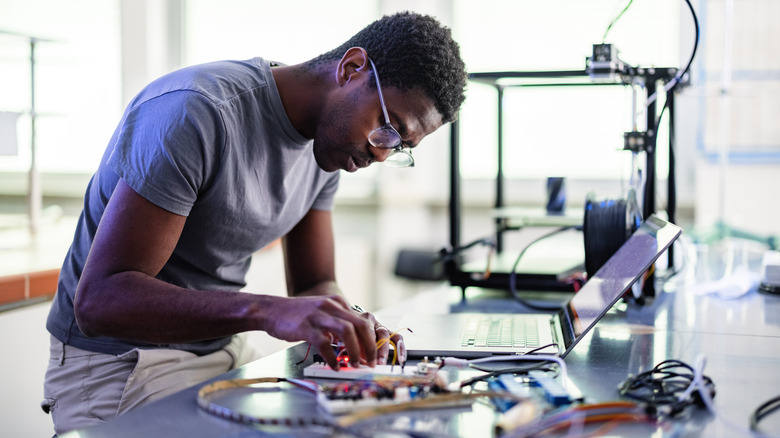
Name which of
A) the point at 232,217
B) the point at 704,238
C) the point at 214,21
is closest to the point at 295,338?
the point at 232,217

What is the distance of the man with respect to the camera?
988 millimetres

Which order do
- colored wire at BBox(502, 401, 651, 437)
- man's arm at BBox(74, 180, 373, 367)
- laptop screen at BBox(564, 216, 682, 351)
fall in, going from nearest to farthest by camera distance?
colored wire at BBox(502, 401, 651, 437)
man's arm at BBox(74, 180, 373, 367)
laptop screen at BBox(564, 216, 682, 351)

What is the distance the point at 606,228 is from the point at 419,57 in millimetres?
518

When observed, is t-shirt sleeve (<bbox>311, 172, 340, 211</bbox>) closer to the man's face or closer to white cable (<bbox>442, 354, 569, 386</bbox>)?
the man's face

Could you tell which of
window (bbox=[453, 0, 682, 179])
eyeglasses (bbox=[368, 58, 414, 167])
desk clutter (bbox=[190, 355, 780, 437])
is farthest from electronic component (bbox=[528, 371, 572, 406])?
window (bbox=[453, 0, 682, 179])

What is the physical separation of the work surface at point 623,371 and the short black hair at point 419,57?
1.40 ft

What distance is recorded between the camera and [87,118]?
13.5 feet

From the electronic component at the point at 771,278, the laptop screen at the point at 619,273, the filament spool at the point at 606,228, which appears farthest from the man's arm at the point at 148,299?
the electronic component at the point at 771,278

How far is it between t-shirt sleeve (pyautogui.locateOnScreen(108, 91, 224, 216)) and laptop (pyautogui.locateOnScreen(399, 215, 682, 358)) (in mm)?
399

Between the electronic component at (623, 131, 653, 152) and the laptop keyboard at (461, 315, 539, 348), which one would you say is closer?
the laptop keyboard at (461, 315, 539, 348)

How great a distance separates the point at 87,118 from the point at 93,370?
128 inches

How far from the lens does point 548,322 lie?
131 cm

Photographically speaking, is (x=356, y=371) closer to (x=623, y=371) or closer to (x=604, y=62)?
(x=623, y=371)

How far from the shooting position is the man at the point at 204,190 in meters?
0.99
